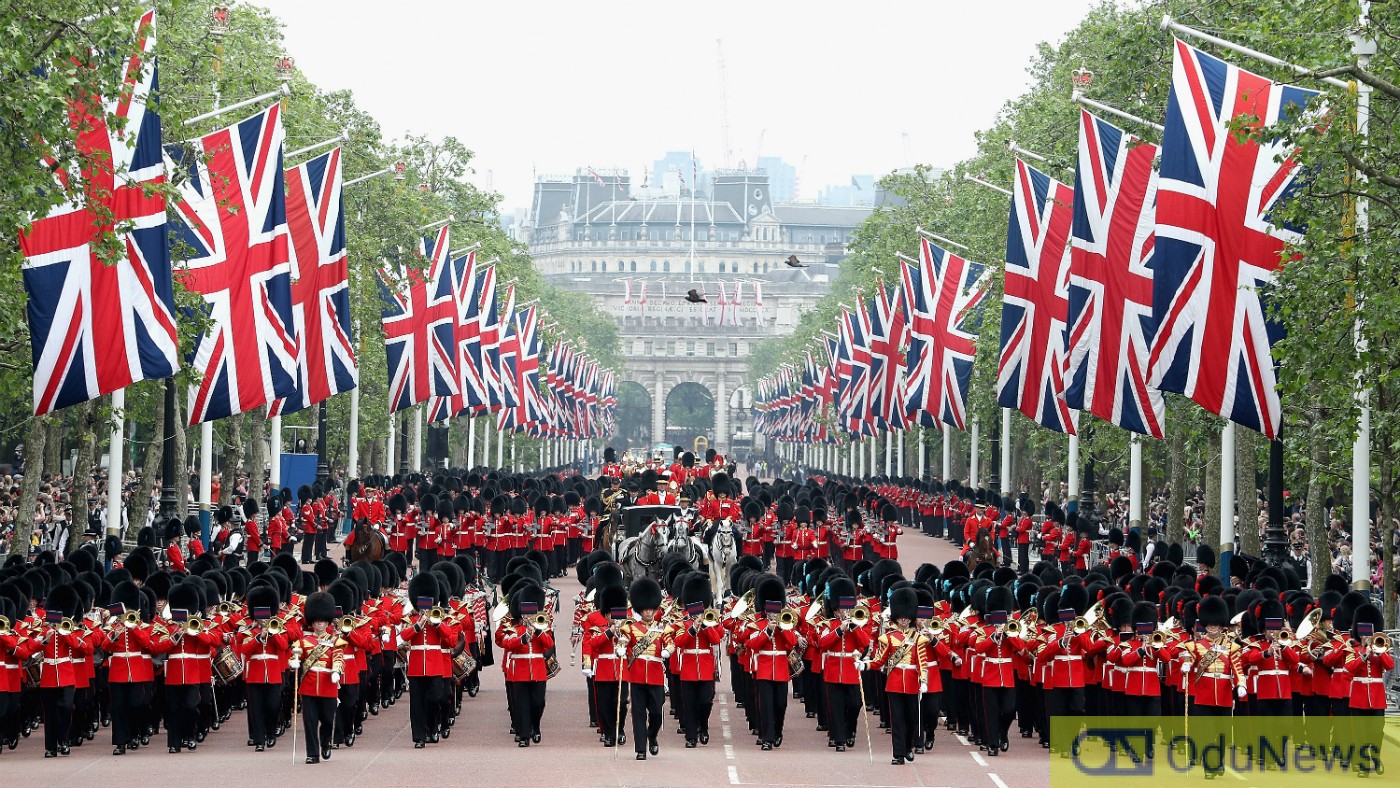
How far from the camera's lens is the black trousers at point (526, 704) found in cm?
1877

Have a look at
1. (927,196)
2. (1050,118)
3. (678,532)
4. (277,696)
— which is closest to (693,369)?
(927,196)

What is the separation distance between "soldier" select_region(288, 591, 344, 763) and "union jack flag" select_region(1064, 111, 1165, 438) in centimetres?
1205

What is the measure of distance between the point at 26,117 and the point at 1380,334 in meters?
13.5

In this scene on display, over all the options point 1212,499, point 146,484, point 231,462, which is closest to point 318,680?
point 146,484

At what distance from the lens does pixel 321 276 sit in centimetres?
3200

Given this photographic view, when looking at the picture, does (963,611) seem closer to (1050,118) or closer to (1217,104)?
(1217,104)

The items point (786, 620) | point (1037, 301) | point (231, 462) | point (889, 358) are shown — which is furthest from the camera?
point (889, 358)

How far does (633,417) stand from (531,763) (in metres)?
153

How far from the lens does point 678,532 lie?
28.8 metres

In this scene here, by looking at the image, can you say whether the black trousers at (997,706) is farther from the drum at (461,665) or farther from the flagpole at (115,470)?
Result: the flagpole at (115,470)

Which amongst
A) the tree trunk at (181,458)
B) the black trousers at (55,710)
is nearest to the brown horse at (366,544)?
the tree trunk at (181,458)

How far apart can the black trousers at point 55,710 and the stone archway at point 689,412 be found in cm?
15271

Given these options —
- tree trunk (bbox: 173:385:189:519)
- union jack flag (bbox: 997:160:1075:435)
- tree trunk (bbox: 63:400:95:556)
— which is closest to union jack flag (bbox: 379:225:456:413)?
tree trunk (bbox: 173:385:189:519)

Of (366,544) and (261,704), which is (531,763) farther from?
(366,544)
